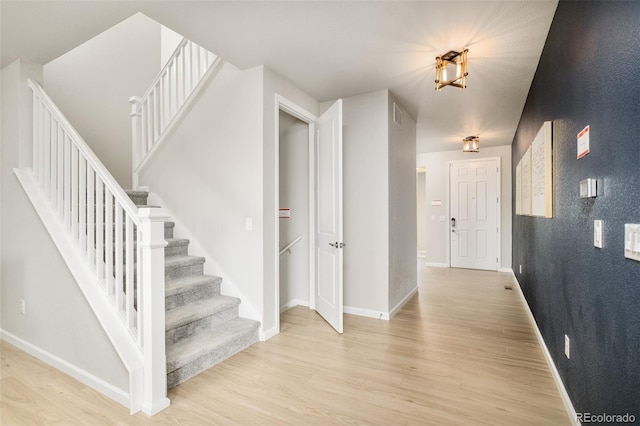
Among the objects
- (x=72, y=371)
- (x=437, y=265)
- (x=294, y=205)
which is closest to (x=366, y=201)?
(x=294, y=205)

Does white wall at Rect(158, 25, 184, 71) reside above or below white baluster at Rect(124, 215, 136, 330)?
above

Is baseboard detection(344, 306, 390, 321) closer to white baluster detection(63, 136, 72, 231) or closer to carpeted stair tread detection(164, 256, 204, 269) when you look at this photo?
carpeted stair tread detection(164, 256, 204, 269)

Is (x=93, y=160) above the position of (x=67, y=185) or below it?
above

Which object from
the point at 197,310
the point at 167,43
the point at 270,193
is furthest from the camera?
the point at 167,43

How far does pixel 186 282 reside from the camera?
9.71ft

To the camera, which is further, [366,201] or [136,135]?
[136,135]

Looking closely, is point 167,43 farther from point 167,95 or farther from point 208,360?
point 208,360

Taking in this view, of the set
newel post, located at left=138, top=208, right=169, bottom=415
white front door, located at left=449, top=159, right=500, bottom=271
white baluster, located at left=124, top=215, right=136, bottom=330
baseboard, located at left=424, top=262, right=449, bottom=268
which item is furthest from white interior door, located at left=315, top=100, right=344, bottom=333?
white front door, located at left=449, top=159, right=500, bottom=271

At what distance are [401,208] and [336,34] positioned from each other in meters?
2.33

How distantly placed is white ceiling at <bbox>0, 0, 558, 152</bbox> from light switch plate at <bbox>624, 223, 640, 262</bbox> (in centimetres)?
172

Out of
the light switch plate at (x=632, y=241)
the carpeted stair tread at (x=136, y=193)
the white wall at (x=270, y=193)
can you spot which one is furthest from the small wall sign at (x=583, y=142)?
the carpeted stair tread at (x=136, y=193)

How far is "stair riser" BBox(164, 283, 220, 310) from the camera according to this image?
2.75 metres

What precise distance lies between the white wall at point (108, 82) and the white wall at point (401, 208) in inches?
146

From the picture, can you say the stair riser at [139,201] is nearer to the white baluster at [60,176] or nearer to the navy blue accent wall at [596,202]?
the white baluster at [60,176]
